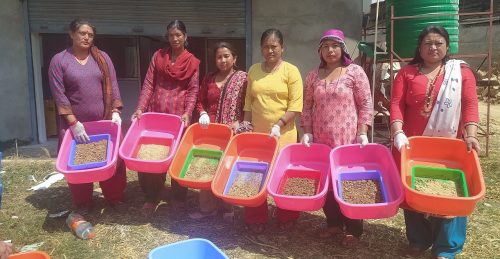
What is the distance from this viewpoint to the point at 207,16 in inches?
250

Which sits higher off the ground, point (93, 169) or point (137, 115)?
point (137, 115)

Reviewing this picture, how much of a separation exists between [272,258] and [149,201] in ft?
4.40

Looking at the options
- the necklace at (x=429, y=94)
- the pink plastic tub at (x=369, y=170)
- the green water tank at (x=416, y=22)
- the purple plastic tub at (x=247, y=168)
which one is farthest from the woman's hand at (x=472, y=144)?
the green water tank at (x=416, y=22)

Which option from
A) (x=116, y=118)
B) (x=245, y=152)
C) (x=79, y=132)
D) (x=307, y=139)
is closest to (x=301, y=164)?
(x=307, y=139)

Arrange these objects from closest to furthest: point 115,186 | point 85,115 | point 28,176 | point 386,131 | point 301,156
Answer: point 301,156
point 85,115
point 115,186
point 28,176
point 386,131

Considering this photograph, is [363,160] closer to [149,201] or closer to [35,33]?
[149,201]

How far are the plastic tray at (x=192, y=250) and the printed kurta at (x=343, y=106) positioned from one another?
1289mm

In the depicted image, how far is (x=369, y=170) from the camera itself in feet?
9.82

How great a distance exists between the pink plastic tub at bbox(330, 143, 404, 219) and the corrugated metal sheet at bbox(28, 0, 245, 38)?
3.85m

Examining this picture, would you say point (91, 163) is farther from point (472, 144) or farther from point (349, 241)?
point (472, 144)

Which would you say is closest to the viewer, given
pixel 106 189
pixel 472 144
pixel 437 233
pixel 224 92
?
pixel 472 144

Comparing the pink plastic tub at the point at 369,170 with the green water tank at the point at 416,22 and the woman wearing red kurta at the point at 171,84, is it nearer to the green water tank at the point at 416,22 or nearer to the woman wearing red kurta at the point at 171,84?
the woman wearing red kurta at the point at 171,84

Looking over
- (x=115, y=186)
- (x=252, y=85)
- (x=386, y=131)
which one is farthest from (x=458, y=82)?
(x=386, y=131)

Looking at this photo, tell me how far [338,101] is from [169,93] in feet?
4.82
